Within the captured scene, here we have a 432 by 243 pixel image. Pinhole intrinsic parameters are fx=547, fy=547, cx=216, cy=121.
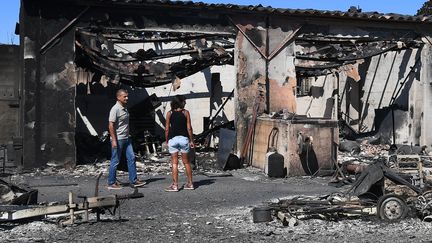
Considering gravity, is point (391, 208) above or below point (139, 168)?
below

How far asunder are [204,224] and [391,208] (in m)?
2.50

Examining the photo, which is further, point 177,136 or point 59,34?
point 59,34

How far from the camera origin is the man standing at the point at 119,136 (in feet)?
31.5

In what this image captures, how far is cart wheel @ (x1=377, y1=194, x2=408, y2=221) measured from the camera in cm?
726

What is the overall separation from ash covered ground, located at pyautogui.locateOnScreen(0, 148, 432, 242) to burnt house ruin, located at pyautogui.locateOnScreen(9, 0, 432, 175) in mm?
2118

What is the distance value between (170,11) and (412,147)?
25.4 ft

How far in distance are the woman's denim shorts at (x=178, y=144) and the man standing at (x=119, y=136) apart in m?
0.85

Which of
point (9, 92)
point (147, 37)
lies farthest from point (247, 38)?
point (9, 92)

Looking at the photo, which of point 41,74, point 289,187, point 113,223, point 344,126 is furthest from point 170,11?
point 344,126

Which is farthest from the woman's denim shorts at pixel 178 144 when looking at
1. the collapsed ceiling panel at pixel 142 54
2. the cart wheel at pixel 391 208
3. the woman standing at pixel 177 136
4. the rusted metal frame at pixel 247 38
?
the rusted metal frame at pixel 247 38

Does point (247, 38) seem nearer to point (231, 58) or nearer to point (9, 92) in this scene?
point (231, 58)

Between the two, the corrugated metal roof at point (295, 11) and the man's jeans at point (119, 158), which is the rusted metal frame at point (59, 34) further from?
the man's jeans at point (119, 158)

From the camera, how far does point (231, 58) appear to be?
1571 centimetres

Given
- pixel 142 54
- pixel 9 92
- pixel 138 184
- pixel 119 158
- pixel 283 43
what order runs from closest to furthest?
pixel 119 158 < pixel 138 184 < pixel 142 54 < pixel 283 43 < pixel 9 92
